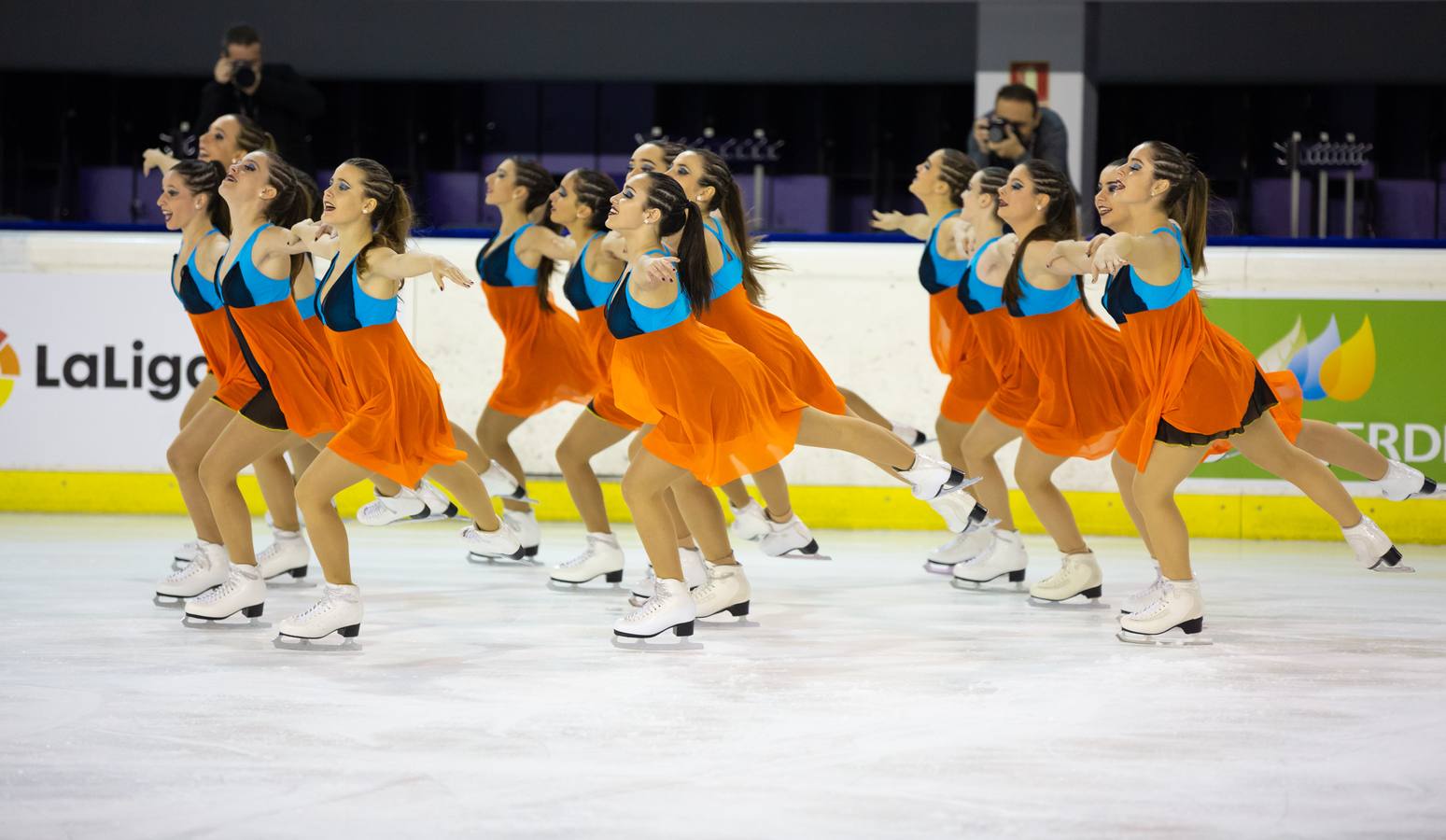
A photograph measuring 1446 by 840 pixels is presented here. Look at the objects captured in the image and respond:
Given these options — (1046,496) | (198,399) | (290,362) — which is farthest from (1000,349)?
(198,399)

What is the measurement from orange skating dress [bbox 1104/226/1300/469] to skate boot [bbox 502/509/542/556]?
2535 millimetres

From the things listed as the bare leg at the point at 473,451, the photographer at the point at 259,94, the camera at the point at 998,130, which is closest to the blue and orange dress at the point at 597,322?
the bare leg at the point at 473,451

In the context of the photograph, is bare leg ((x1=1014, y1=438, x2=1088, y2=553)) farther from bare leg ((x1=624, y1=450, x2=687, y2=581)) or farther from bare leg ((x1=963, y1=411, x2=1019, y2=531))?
bare leg ((x1=624, y1=450, x2=687, y2=581))

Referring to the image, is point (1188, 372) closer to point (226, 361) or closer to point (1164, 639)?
point (1164, 639)

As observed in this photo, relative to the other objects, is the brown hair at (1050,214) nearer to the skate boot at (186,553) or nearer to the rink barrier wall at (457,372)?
the rink barrier wall at (457,372)

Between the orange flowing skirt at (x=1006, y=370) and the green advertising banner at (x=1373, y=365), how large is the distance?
1.78 metres

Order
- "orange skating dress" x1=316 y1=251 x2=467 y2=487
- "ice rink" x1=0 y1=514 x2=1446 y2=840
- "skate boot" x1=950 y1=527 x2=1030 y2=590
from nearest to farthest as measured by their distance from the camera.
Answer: "ice rink" x1=0 y1=514 x2=1446 y2=840, "orange skating dress" x1=316 y1=251 x2=467 y2=487, "skate boot" x1=950 y1=527 x2=1030 y2=590

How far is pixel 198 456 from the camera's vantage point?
5.10 meters

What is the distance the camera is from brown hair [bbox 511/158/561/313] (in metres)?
6.11

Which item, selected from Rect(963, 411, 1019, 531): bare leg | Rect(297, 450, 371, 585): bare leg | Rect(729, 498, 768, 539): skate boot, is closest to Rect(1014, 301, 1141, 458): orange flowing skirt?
Rect(963, 411, 1019, 531): bare leg

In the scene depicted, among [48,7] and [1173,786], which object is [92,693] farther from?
[48,7]

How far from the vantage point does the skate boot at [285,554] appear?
5.64 meters

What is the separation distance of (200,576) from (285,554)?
0.61 m

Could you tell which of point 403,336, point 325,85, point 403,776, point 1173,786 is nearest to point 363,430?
point 403,336
